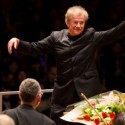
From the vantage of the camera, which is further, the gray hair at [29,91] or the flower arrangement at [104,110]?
the flower arrangement at [104,110]

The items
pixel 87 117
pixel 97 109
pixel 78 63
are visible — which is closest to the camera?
pixel 87 117

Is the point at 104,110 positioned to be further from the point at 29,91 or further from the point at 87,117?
the point at 29,91

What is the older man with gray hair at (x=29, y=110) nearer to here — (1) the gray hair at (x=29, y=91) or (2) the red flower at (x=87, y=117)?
(1) the gray hair at (x=29, y=91)

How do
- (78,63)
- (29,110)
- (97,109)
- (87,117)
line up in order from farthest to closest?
(78,63), (97,109), (87,117), (29,110)

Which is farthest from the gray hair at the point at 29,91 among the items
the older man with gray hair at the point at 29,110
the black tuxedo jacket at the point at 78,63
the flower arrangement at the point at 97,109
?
the black tuxedo jacket at the point at 78,63

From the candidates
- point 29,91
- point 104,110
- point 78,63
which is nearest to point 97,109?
point 104,110

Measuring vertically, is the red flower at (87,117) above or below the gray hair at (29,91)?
below

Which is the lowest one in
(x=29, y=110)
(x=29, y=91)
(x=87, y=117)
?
(x=87, y=117)

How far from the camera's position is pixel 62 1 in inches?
304

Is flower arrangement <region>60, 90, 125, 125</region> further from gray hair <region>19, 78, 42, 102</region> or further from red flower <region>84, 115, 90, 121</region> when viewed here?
gray hair <region>19, 78, 42, 102</region>

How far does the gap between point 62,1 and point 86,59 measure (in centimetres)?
381

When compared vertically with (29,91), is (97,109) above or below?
below

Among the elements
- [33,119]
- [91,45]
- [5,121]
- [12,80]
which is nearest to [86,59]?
[91,45]

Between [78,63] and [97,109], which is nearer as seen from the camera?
[97,109]
